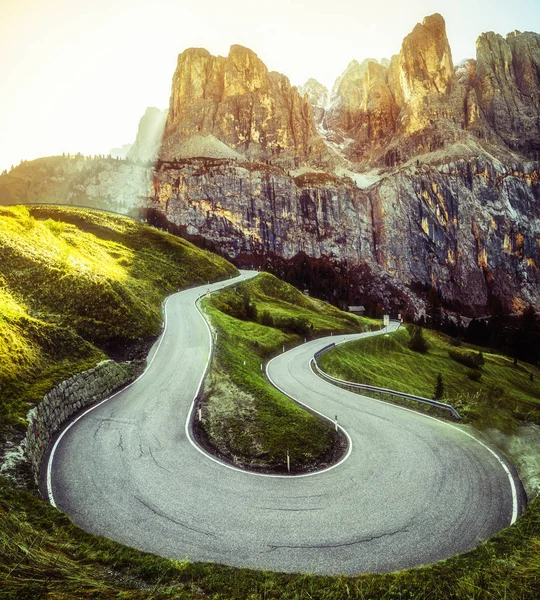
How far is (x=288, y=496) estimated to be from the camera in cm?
1401

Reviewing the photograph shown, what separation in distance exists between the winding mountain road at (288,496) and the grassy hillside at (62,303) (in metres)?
3.83

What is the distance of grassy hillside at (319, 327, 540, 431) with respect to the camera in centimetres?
2346

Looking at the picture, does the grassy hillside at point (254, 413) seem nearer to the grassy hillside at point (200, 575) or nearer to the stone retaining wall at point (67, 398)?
the stone retaining wall at point (67, 398)

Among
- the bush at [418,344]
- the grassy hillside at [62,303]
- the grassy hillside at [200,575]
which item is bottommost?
the bush at [418,344]

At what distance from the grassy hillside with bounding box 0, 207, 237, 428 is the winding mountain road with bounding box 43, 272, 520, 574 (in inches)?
151

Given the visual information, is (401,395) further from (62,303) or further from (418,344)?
(418,344)

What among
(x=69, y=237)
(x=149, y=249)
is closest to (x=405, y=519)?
(x=69, y=237)

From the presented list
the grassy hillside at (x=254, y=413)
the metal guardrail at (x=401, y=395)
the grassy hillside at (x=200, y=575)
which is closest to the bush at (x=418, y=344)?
the grassy hillside at (x=254, y=413)

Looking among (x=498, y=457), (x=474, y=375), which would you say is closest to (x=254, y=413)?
(x=498, y=457)

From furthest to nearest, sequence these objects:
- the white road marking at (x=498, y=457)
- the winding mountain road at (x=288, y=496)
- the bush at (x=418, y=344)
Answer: the bush at (x=418, y=344) < the white road marking at (x=498, y=457) < the winding mountain road at (x=288, y=496)

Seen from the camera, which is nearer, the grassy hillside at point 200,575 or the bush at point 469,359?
the grassy hillside at point 200,575

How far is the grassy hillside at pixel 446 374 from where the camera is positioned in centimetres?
2346

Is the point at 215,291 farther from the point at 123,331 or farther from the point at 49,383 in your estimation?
the point at 49,383

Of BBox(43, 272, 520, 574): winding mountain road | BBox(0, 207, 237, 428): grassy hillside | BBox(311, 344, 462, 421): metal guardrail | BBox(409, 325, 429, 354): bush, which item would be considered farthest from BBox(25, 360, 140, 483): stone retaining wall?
BBox(409, 325, 429, 354): bush
